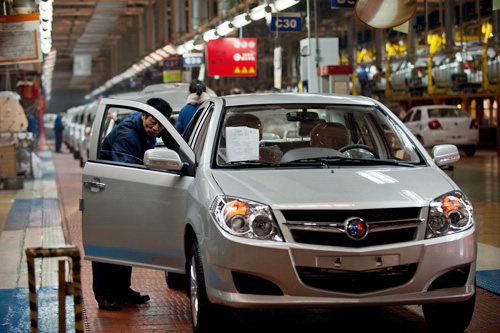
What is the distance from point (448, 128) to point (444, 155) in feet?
70.6

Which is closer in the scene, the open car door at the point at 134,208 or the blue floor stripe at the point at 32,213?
the open car door at the point at 134,208

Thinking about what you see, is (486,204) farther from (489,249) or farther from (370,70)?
(370,70)

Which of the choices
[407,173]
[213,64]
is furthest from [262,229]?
[213,64]

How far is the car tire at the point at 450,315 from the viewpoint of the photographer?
206 inches

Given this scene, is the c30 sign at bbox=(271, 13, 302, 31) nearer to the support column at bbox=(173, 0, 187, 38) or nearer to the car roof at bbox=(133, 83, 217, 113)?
the car roof at bbox=(133, 83, 217, 113)

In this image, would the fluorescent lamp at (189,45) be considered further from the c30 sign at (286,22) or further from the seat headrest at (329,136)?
the seat headrest at (329,136)

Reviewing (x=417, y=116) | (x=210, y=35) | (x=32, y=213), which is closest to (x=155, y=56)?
(x=417, y=116)

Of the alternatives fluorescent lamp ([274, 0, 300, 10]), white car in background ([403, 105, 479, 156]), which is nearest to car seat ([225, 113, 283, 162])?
fluorescent lamp ([274, 0, 300, 10])

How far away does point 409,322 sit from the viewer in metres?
5.96

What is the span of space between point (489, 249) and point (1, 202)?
10112 mm

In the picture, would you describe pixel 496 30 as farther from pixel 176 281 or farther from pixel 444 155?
pixel 444 155

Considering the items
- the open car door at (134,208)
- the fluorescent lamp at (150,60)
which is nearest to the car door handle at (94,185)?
the open car door at (134,208)

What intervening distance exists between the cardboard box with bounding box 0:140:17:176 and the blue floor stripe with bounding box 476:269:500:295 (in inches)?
502

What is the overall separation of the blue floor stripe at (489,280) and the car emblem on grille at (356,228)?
2694 mm
